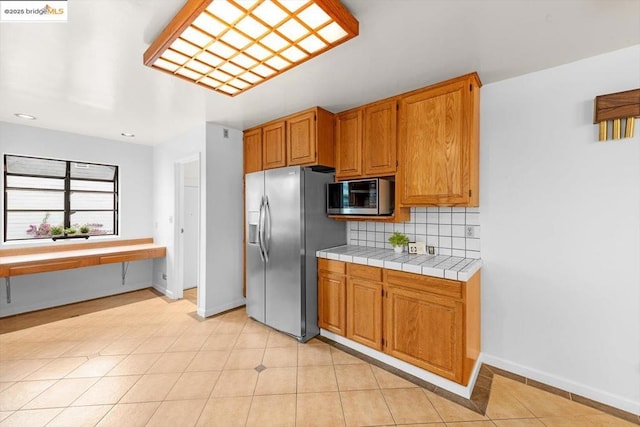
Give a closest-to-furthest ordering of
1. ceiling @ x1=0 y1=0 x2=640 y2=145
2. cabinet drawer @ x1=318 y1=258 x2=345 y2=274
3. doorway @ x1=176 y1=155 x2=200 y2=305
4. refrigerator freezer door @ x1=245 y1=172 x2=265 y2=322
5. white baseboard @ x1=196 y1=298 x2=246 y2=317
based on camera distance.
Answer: ceiling @ x1=0 y1=0 x2=640 y2=145 → cabinet drawer @ x1=318 y1=258 x2=345 y2=274 → refrigerator freezer door @ x1=245 y1=172 x2=265 y2=322 → white baseboard @ x1=196 y1=298 x2=246 y2=317 → doorway @ x1=176 y1=155 x2=200 y2=305

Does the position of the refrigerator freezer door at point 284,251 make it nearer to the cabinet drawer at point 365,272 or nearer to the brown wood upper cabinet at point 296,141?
the brown wood upper cabinet at point 296,141

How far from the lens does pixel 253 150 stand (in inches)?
142

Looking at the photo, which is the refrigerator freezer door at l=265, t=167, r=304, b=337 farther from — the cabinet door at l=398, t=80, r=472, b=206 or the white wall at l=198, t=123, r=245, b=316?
the cabinet door at l=398, t=80, r=472, b=206

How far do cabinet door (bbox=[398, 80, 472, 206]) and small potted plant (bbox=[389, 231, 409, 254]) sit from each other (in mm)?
397

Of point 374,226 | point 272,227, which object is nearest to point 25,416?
point 272,227

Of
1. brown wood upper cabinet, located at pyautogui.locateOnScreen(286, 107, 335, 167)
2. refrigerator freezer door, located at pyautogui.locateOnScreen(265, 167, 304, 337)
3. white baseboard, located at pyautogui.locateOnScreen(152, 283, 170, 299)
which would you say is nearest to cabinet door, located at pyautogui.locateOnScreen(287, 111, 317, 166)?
brown wood upper cabinet, located at pyautogui.locateOnScreen(286, 107, 335, 167)

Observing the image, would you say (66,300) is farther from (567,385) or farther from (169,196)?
(567,385)

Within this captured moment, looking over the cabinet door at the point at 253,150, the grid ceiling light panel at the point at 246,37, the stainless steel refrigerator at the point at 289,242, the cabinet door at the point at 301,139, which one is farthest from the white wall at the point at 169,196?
the grid ceiling light panel at the point at 246,37

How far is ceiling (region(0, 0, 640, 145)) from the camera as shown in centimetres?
149

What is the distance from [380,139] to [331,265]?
1382 mm

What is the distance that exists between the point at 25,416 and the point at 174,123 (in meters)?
3.06

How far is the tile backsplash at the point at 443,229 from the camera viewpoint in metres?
2.42

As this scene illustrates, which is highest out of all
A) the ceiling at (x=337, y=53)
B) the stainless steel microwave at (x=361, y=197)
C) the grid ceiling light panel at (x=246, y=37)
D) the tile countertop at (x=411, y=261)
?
the ceiling at (x=337, y=53)

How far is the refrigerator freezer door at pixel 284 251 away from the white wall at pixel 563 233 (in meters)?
1.75
